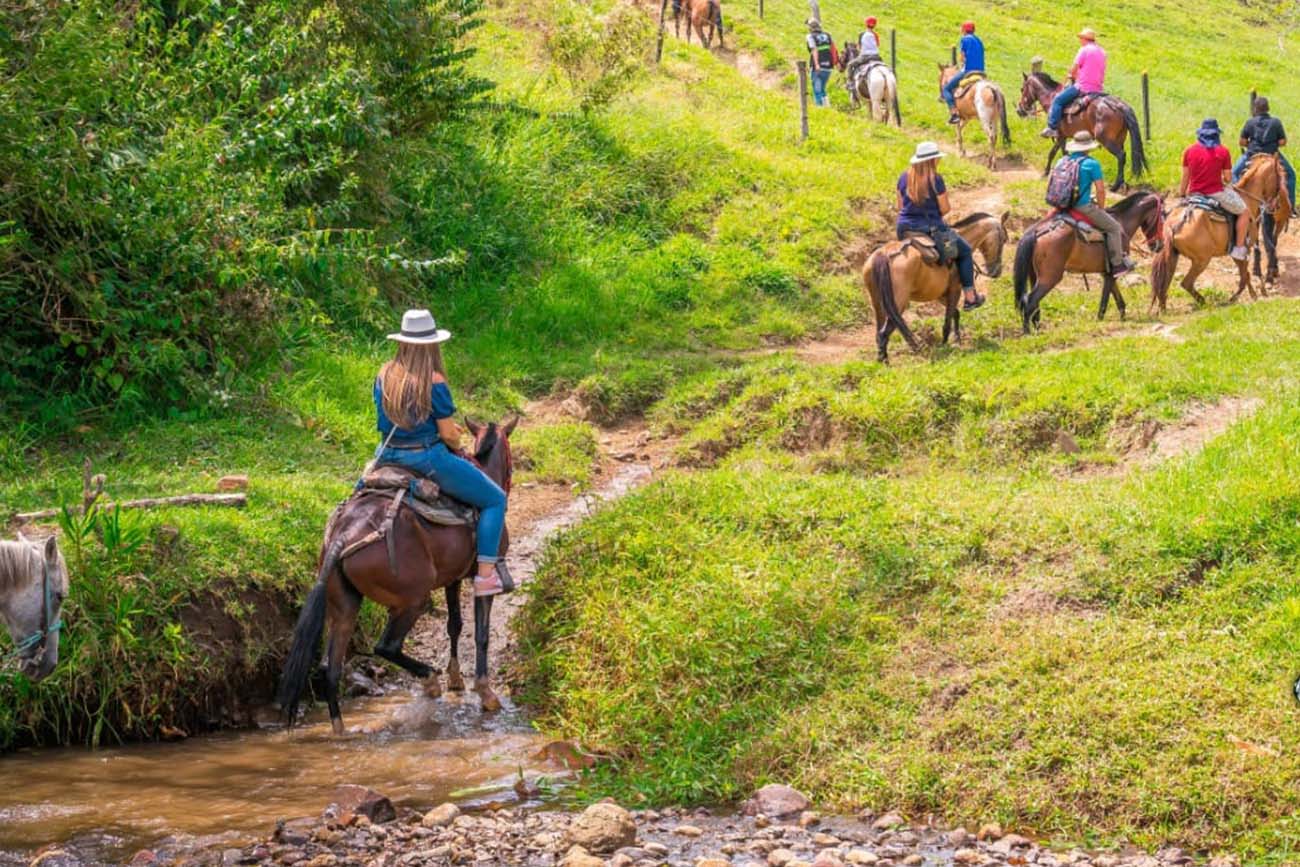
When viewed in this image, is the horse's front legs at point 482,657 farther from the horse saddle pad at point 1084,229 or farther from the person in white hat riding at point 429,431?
the horse saddle pad at point 1084,229

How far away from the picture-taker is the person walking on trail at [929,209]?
1505 cm

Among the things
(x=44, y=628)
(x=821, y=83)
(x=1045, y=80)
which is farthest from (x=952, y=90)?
(x=44, y=628)

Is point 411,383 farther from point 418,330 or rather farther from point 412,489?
point 412,489

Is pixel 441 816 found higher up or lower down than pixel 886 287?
lower down

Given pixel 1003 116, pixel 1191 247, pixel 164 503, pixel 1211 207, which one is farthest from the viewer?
pixel 1003 116

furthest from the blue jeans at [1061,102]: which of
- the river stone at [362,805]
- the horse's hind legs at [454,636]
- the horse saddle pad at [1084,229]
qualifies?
the river stone at [362,805]

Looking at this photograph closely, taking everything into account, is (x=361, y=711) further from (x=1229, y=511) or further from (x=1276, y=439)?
(x=1276, y=439)

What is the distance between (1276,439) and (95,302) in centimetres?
929

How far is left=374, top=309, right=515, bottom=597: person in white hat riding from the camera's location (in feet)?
28.9

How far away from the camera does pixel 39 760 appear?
8.32 meters

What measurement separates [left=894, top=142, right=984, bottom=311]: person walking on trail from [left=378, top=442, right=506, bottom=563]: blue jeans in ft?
24.2

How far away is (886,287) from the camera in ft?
50.3

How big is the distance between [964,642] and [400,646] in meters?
3.62

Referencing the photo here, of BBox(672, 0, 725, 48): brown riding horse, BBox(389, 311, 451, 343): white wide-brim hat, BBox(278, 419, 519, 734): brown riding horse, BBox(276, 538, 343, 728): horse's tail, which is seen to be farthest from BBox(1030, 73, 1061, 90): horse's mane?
BBox(276, 538, 343, 728): horse's tail
